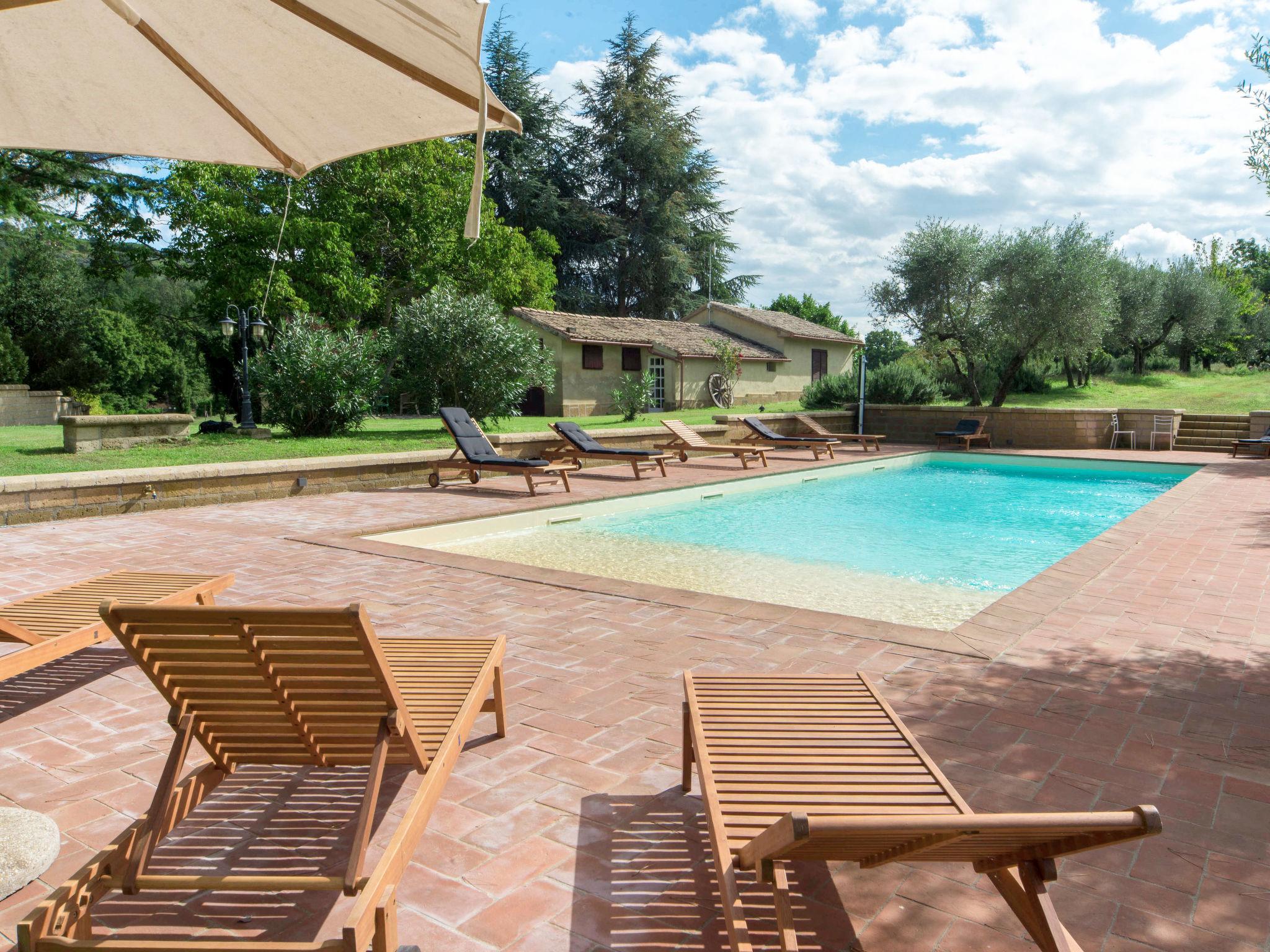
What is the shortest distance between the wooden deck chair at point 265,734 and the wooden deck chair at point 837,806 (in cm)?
79

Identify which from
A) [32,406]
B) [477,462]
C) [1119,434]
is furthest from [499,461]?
[32,406]

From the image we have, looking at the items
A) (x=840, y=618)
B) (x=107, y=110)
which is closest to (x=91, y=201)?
(x=107, y=110)

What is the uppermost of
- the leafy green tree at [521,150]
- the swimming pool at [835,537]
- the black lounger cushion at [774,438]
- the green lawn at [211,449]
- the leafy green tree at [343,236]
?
the leafy green tree at [521,150]

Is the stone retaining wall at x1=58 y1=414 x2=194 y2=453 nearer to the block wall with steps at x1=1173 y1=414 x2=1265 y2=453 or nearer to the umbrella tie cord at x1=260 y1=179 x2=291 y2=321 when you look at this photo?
the umbrella tie cord at x1=260 y1=179 x2=291 y2=321

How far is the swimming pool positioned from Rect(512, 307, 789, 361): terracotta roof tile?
13887mm

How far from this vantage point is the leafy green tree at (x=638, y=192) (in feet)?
123

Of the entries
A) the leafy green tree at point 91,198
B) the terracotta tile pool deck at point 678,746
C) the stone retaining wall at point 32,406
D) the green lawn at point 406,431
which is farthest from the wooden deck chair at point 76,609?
the stone retaining wall at point 32,406

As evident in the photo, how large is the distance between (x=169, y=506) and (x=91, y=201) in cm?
1281

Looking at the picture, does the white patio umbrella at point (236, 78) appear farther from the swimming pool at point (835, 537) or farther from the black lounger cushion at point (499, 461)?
the black lounger cushion at point (499, 461)

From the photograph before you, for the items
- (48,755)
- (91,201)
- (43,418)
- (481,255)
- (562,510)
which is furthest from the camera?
(481,255)

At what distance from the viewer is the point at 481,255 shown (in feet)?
97.6

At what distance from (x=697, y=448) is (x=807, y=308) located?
4993cm

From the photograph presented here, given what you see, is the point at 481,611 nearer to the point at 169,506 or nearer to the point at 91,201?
the point at 169,506

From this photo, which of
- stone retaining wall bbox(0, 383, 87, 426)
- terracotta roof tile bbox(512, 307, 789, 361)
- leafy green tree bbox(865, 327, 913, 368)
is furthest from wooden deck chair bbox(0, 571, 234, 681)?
leafy green tree bbox(865, 327, 913, 368)
